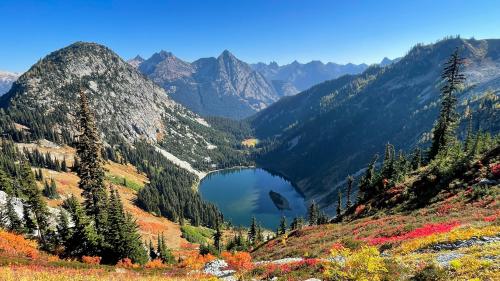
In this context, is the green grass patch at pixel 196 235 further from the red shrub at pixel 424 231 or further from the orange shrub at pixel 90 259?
the red shrub at pixel 424 231

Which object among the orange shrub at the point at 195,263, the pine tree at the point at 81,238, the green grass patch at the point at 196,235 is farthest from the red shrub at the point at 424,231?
the green grass patch at the point at 196,235

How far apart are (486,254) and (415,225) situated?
1690cm

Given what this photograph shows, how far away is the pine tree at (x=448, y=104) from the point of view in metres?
60.0

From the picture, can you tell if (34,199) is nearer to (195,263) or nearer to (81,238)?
(81,238)

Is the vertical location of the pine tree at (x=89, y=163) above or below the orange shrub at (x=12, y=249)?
above

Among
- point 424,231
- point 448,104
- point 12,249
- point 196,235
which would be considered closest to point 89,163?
point 12,249

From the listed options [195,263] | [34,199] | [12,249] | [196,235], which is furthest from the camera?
[196,235]

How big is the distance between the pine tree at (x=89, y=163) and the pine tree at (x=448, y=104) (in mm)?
63070

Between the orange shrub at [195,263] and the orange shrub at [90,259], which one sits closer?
the orange shrub at [195,263]

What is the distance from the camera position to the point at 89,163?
45969 mm

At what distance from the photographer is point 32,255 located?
126 ft

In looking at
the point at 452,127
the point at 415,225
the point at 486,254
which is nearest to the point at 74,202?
the point at 415,225

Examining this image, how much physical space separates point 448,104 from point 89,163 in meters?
68.0

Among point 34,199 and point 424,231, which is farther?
point 34,199
